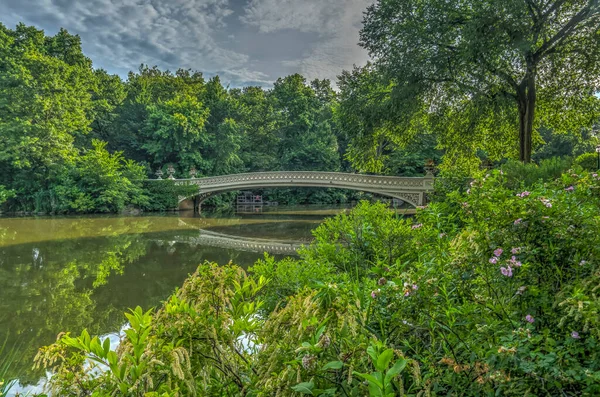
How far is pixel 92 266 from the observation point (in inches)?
270

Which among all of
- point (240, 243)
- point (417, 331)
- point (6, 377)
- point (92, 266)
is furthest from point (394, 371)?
point (240, 243)

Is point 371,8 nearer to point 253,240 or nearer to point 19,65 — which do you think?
point 253,240

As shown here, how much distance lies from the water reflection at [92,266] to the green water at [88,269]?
0.01 meters

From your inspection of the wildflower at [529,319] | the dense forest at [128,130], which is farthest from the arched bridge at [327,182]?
the wildflower at [529,319]

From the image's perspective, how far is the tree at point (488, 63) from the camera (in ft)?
28.4

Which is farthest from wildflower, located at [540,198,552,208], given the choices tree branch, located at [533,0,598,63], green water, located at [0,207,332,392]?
tree branch, located at [533,0,598,63]

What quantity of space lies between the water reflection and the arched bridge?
13.6 ft

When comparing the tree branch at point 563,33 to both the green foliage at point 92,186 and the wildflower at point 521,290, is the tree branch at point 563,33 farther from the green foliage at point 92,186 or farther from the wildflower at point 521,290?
the green foliage at point 92,186

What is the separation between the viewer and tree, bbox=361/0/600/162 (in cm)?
866

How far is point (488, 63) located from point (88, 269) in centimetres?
1055

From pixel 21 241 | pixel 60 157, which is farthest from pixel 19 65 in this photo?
pixel 21 241

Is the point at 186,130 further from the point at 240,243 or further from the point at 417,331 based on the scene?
the point at 417,331

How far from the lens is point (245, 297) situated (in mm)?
1584

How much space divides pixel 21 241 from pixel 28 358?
815 centimetres
